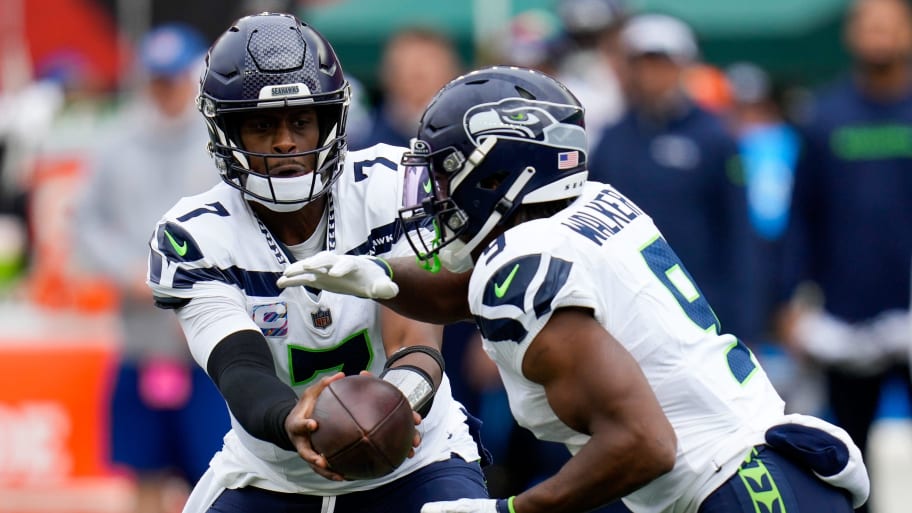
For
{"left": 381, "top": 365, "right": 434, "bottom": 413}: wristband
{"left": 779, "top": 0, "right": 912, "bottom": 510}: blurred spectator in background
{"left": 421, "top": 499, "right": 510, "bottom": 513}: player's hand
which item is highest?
{"left": 381, "top": 365, "right": 434, "bottom": 413}: wristband

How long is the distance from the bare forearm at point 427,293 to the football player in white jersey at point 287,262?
6 cm

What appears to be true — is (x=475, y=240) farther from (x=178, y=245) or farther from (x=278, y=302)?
(x=178, y=245)

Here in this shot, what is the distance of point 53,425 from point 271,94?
5188mm

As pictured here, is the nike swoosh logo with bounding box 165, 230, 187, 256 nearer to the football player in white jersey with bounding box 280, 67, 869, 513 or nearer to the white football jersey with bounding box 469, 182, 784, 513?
the football player in white jersey with bounding box 280, 67, 869, 513

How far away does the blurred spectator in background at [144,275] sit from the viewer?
7863mm

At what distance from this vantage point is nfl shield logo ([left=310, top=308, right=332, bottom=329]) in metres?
4.37

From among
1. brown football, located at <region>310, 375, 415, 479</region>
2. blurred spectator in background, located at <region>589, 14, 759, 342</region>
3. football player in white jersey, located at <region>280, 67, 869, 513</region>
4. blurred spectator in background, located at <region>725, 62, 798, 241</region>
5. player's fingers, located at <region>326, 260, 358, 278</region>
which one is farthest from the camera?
blurred spectator in background, located at <region>725, 62, 798, 241</region>

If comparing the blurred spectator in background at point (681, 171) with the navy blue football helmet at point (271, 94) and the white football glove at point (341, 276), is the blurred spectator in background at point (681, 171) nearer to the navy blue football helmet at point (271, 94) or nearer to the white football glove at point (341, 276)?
the navy blue football helmet at point (271, 94)

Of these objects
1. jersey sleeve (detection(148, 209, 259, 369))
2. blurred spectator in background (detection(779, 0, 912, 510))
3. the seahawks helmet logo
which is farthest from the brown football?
blurred spectator in background (detection(779, 0, 912, 510))

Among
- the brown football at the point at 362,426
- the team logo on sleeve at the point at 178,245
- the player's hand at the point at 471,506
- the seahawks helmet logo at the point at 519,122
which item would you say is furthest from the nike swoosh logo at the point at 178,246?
the player's hand at the point at 471,506

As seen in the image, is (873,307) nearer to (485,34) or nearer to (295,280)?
(295,280)

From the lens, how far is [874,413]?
766 cm

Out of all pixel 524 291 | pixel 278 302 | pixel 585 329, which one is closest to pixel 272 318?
pixel 278 302

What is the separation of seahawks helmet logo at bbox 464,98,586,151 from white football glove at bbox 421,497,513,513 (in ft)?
2.87
